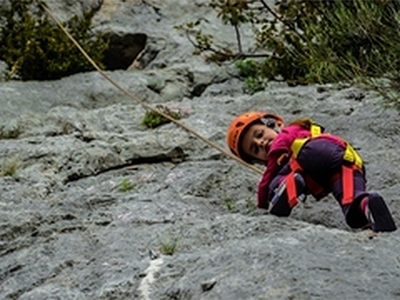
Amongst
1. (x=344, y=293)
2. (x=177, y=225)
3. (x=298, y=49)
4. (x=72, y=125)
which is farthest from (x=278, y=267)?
(x=298, y=49)

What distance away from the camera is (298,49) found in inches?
383

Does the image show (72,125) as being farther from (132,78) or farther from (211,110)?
(132,78)

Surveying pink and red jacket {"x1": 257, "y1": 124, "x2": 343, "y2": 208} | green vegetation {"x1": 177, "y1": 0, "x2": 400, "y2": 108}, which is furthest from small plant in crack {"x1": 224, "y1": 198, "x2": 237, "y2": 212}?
green vegetation {"x1": 177, "y1": 0, "x2": 400, "y2": 108}

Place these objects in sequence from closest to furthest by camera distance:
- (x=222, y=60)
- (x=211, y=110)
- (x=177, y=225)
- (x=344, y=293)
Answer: (x=344, y=293) → (x=177, y=225) → (x=211, y=110) → (x=222, y=60)

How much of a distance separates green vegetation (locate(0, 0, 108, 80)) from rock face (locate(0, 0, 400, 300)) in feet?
1.32

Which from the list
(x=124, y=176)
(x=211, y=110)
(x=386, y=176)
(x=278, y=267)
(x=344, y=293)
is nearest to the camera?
(x=344, y=293)

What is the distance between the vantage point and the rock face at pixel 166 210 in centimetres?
→ 333

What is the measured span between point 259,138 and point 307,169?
59 centimetres

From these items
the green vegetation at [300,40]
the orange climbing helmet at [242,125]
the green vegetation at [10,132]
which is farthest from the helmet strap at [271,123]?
the green vegetation at [10,132]

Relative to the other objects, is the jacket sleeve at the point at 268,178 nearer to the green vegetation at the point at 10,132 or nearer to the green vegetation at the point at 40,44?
the green vegetation at the point at 10,132

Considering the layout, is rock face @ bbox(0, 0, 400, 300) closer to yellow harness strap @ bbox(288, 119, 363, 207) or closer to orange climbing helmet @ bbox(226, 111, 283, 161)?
yellow harness strap @ bbox(288, 119, 363, 207)

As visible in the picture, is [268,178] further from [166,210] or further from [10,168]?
[10,168]

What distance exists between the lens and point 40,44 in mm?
10758

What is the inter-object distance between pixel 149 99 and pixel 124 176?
163 inches
